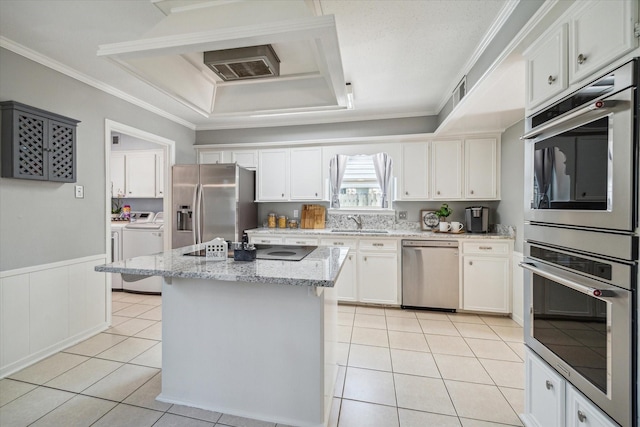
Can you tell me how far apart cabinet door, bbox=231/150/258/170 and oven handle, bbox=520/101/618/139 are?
3.57 metres

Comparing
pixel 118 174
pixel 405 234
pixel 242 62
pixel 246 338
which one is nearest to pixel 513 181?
pixel 405 234

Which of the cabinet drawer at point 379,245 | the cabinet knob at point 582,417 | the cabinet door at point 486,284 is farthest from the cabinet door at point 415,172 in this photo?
the cabinet knob at point 582,417

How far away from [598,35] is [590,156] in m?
0.49

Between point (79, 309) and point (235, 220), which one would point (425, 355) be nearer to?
point (235, 220)

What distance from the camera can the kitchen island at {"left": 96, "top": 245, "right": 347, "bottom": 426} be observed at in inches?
62.6

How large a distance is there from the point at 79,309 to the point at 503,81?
170 inches

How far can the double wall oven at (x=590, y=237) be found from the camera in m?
1.00

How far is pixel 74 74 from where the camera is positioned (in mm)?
2703

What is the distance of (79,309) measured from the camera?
2756 mm

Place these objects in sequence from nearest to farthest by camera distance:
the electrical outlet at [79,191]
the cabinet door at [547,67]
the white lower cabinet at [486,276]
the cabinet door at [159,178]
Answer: the cabinet door at [547,67], the electrical outlet at [79,191], the white lower cabinet at [486,276], the cabinet door at [159,178]

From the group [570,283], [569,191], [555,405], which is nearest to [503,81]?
[569,191]

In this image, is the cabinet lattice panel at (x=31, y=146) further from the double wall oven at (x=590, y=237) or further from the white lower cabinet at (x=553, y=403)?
the white lower cabinet at (x=553, y=403)

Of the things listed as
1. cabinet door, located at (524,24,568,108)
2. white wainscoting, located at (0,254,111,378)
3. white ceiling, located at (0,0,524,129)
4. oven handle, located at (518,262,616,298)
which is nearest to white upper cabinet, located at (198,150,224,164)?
white ceiling, located at (0,0,524,129)

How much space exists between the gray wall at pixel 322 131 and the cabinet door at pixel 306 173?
23 cm
